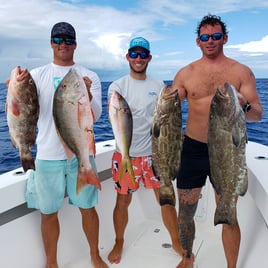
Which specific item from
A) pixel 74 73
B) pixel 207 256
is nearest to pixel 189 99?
pixel 74 73

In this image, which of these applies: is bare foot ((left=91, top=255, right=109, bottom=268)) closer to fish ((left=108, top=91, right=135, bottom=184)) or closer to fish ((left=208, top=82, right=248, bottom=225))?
fish ((left=108, top=91, right=135, bottom=184))

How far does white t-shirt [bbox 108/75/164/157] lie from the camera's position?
3025mm

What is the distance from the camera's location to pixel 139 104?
119 inches

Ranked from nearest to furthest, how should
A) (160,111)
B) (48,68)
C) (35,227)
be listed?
1. (160,111)
2. (48,68)
3. (35,227)

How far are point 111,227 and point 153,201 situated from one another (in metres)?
0.65

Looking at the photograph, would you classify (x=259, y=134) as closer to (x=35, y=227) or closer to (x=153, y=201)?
(x=153, y=201)

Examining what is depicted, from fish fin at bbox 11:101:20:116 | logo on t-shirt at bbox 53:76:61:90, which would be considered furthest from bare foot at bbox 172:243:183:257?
fish fin at bbox 11:101:20:116

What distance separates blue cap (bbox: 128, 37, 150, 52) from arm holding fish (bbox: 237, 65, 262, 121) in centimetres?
82

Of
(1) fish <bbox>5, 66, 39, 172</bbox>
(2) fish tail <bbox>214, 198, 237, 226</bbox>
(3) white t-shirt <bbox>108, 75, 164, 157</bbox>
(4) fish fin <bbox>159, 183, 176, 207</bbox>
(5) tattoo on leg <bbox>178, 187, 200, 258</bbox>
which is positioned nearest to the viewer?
(1) fish <bbox>5, 66, 39, 172</bbox>

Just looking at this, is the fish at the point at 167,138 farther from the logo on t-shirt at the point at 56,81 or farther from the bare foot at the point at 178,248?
the bare foot at the point at 178,248

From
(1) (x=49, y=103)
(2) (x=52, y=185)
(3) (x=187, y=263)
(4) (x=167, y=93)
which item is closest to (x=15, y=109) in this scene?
(1) (x=49, y=103)

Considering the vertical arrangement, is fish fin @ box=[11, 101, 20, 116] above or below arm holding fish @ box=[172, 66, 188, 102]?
below

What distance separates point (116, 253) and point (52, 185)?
1.04 m

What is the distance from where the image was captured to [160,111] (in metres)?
2.13
